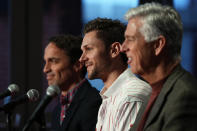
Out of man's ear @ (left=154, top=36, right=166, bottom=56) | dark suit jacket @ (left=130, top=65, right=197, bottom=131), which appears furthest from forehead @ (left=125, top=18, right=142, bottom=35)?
dark suit jacket @ (left=130, top=65, right=197, bottom=131)

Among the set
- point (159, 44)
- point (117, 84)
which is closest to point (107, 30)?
point (117, 84)

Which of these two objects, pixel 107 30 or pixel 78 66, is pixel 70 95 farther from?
pixel 107 30

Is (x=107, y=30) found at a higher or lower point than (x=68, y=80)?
higher

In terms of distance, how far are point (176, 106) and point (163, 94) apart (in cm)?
12

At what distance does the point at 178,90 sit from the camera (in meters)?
1.72

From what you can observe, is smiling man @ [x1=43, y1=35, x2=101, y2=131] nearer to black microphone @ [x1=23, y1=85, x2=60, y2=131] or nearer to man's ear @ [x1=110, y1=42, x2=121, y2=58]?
man's ear @ [x1=110, y1=42, x2=121, y2=58]

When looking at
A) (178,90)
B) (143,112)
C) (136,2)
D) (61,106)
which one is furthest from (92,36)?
(136,2)

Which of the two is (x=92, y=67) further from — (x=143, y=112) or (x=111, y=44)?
(x=143, y=112)

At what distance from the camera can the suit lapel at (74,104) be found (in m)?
2.98

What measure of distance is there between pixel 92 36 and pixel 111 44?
142mm

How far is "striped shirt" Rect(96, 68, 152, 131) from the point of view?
226 cm

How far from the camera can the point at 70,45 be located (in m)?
3.40

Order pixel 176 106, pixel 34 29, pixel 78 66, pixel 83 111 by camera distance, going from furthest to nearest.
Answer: pixel 34 29 → pixel 78 66 → pixel 83 111 → pixel 176 106

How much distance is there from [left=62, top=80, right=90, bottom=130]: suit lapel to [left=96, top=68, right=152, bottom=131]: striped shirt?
539 mm
